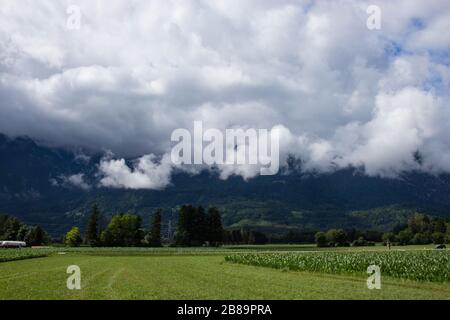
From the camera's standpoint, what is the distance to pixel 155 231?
177000mm

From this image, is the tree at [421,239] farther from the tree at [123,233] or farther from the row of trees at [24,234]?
the row of trees at [24,234]

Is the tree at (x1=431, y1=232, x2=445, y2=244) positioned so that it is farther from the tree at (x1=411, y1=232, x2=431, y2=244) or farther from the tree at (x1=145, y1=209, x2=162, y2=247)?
the tree at (x1=145, y1=209, x2=162, y2=247)

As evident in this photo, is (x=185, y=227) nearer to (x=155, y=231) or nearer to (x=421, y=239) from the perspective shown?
(x=155, y=231)

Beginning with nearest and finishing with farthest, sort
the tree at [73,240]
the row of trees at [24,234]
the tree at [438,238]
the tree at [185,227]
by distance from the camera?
the tree at [185,227]
the tree at [438,238]
the row of trees at [24,234]
the tree at [73,240]


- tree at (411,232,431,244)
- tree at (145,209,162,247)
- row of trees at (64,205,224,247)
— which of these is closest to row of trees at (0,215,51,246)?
row of trees at (64,205,224,247)

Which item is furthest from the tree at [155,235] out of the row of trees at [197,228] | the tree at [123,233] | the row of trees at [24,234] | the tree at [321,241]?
the tree at [321,241]

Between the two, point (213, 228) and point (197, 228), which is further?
point (213, 228)

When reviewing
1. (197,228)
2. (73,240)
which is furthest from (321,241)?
(73,240)

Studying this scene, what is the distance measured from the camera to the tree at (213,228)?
178875 mm

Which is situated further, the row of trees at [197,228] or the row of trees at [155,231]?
the row of trees at [197,228]

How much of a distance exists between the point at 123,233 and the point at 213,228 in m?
33.4

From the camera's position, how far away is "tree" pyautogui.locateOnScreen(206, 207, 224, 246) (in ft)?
587

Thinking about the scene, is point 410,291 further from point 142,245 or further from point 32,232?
point 32,232
